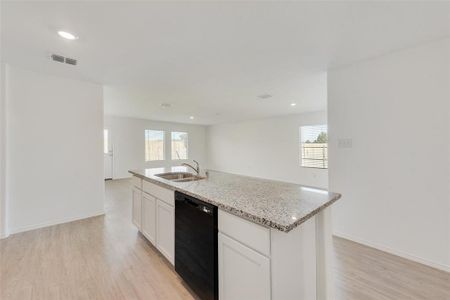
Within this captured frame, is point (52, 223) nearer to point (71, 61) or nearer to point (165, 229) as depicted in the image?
point (165, 229)

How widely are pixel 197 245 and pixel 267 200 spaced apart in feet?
2.23

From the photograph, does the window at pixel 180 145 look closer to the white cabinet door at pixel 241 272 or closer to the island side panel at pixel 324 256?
the white cabinet door at pixel 241 272

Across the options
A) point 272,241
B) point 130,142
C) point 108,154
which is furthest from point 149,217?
point 130,142

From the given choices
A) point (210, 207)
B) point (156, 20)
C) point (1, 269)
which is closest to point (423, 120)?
point (210, 207)

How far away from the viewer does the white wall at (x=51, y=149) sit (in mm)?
2801

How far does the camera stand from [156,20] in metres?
1.72

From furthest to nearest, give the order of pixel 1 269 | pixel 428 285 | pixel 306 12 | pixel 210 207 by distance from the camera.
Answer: pixel 1 269
pixel 428 285
pixel 306 12
pixel 210 207

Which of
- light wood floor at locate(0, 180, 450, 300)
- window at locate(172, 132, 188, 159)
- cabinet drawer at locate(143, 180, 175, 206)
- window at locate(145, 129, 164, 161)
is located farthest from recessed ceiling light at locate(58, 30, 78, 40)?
window at locate(172, 132, 188, 159)

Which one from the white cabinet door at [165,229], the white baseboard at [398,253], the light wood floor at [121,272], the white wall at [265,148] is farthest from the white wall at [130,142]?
the white baseboard at [398,253]

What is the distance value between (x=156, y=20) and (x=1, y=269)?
2.91m

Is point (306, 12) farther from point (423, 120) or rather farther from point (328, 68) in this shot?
point (423, 120)

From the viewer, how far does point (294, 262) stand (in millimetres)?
1159

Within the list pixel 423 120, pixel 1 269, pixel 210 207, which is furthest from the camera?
pixel 423 120

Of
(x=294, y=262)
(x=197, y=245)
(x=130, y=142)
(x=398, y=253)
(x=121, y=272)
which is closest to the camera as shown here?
(x=294, y=262)
